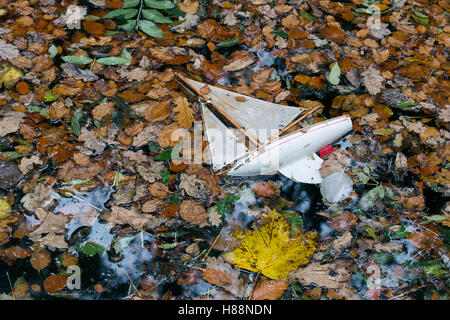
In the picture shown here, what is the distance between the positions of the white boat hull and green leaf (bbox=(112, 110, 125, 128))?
2.58 feet

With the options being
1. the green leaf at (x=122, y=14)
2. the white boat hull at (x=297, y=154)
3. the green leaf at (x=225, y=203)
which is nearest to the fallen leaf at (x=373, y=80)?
the white boat hull at (x=297, y=154)

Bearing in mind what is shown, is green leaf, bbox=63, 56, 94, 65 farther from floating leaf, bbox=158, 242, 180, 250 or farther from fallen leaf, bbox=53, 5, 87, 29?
floating leaf, bbox=158, 242, 180, 250

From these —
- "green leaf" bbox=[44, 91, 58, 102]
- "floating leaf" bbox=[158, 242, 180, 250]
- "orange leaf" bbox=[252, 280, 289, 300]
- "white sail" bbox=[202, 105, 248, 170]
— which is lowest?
"orange leaf" bbox=[252, 280, 289, 300]

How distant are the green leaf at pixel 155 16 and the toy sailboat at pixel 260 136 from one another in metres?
0.75

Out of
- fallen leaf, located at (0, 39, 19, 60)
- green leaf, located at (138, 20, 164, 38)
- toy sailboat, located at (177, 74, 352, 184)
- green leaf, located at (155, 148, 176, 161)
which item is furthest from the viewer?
green leaf, located at (138, 20, 164, 38)

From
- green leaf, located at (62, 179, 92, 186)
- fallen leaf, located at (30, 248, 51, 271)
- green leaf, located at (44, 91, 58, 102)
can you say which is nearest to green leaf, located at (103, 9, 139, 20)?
green leaf, located at (44, 91, 58, 102)

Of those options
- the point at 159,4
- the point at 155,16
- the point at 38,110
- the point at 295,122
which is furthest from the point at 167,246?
the point at 159,4

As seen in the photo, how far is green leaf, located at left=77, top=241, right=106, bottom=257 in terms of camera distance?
1.86 meters

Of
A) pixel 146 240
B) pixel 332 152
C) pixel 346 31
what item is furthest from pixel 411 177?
pixel 146 240

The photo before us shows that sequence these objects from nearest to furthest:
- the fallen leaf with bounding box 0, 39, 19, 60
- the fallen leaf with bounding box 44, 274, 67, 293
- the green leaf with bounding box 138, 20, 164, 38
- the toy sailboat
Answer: the fallen leaf with bounding box 44, 274, 67, 293 < the toy sailboat < the fallen leaf with bounding box 0, 39, 19, 60 < the green leaf with bounding box 138, 20, 164, 38

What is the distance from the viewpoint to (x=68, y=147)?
210 centimetres

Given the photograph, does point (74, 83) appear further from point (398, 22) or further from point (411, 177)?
point (398, 22)

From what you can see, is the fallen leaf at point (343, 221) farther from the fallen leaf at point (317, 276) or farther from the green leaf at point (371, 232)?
the fallen leaf at point (317, 276)

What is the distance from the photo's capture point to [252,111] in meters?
2.18
